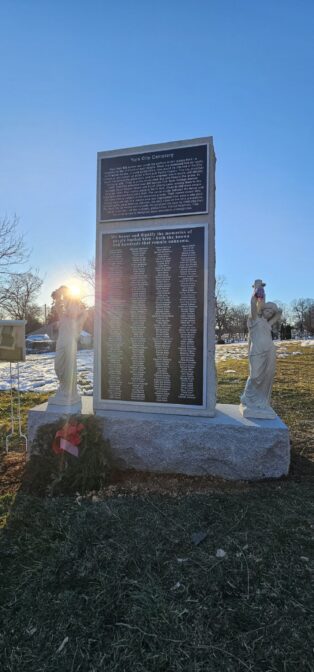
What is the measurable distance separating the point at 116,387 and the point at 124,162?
10.5 ft

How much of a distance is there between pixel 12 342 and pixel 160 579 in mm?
4381

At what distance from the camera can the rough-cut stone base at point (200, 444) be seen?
14.1ft

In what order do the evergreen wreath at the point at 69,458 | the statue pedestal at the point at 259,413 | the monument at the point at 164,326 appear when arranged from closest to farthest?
the evergreen wreath at the point at 69,458 < the monument at the point at 164,326 < the statue pedestal at the point at 259,413

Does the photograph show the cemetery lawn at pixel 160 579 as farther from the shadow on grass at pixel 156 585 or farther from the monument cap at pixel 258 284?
the monument cap at pixel 258 284

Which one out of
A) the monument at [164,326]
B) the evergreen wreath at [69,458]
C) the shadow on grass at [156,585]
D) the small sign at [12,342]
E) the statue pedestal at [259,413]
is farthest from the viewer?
the small sign at [12,342]

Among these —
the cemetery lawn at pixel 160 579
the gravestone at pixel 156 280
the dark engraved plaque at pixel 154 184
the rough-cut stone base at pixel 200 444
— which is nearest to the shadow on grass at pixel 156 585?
the cemetery lawn at pixel 160 579

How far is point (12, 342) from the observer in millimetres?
5832

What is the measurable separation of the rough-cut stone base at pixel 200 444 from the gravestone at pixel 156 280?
1.07 feet

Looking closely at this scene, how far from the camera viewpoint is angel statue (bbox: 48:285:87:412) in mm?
4973

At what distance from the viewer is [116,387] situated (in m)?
5.10

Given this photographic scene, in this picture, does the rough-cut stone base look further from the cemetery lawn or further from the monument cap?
the monument cap

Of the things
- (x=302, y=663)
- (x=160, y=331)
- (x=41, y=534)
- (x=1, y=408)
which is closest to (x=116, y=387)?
(x=160, y=331)

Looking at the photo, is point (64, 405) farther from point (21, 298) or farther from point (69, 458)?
point (21, 298)

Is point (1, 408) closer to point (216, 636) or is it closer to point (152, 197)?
point (152, 197)
